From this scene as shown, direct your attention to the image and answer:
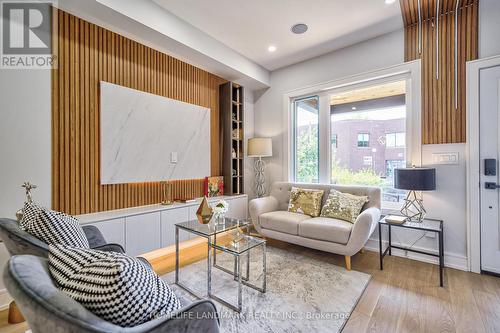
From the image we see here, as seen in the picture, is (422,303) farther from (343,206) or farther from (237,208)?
(237,208)

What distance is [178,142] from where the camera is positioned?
10.9ft

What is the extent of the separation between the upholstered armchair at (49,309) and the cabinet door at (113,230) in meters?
1.69

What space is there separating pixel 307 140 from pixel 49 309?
3.81 m

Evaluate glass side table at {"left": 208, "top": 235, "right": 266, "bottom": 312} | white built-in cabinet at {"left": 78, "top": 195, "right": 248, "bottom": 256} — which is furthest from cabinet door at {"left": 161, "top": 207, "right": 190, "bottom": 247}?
glass side table at {"left": 208, "top": 235, "right": 266, "bottom": 312}

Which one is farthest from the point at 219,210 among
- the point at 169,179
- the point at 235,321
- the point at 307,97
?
the point at 307,97

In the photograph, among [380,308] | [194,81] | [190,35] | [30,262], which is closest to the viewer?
[30,262]

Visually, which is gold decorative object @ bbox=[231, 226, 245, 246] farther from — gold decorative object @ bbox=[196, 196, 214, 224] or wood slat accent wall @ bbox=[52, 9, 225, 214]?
wood slat accent wall @ bbox=[52, 9, 225, 214]

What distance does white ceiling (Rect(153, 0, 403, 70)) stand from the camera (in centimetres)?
255

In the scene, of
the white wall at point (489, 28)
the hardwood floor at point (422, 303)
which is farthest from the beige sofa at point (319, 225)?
the white wall at point (489, 28)

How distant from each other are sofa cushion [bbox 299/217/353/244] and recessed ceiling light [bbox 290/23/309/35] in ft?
8.11

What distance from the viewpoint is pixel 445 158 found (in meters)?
2.66

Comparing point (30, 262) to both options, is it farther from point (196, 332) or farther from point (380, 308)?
point (380, 308)

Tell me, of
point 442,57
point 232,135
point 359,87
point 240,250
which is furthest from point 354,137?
point 240,250

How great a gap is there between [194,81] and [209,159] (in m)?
1.25
